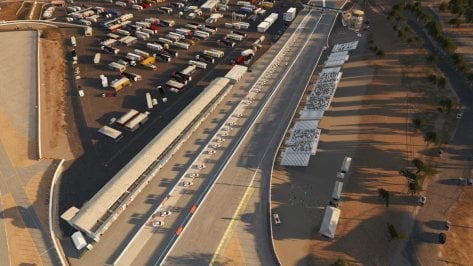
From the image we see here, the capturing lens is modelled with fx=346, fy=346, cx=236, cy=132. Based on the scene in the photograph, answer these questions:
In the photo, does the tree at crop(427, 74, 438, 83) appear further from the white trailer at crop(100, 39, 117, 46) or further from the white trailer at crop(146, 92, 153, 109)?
the white trailer at crop(100, 39, 117, 46)

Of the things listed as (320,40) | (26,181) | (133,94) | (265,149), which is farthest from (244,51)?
(26,181)

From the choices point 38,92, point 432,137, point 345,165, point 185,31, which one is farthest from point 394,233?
point 185,31

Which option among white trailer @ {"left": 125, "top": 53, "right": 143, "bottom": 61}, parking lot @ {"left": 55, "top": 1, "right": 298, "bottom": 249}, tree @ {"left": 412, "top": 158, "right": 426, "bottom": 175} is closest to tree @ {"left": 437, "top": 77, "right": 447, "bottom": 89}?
tree @ {"left": 412, "top": 158, "right": 426, "bottom": 175}

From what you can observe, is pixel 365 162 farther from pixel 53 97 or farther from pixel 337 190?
pixel 53 97

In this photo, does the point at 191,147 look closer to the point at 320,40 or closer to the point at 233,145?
the point at 233,145

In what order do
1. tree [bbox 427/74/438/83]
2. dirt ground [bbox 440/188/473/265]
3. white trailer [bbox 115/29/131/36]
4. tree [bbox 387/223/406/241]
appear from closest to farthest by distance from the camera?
1. dirt ground [bbox 440/188/473/265]
2. tree [bbox 387/223/406/241]
3. tree [bbox 427/74/438/83]
4. white trailer [bbox 115/29/131/36]
